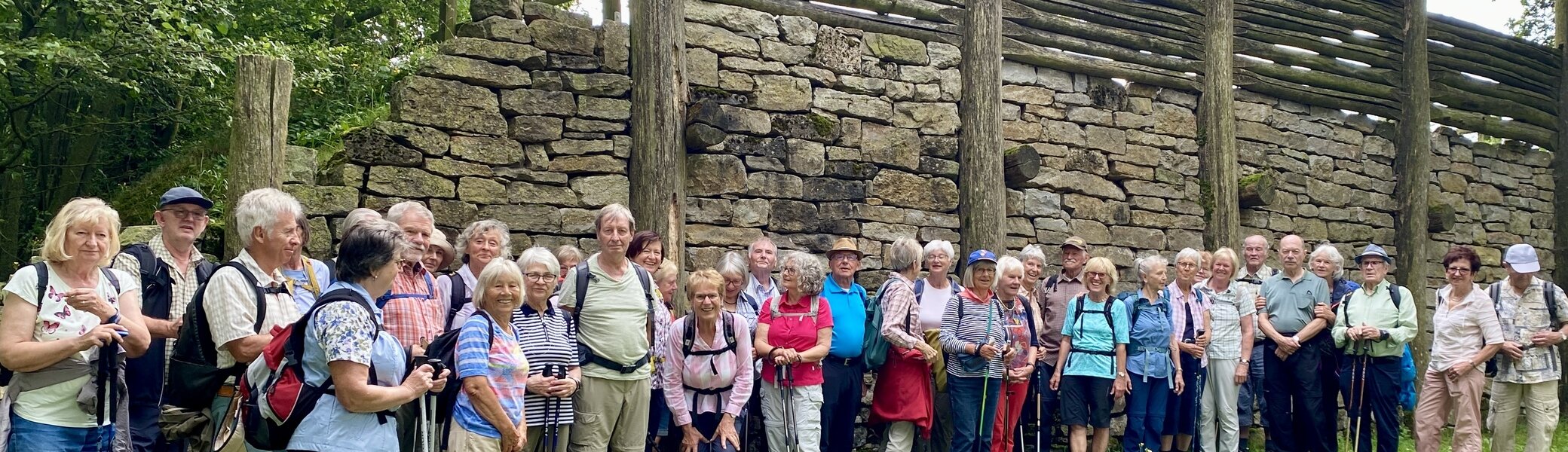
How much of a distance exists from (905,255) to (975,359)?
72 centimetres

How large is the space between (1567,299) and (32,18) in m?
12.2

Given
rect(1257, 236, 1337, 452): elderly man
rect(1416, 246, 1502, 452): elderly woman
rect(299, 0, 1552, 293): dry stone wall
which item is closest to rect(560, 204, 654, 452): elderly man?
rect(299, 0, 1552, 293): dry stone wall

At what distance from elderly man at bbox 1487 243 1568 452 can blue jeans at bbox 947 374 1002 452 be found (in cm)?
332

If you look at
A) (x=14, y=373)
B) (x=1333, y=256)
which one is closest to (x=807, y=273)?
(x=14, y=373)

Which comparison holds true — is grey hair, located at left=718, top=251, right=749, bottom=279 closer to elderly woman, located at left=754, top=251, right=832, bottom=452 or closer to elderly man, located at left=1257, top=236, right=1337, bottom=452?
elderly woman, located at left=754, top=251, right=832, bottom=452

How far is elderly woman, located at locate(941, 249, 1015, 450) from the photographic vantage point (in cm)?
652

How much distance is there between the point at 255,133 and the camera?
19.1ft

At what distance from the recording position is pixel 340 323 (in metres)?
3.34

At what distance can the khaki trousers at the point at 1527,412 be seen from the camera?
7184 millimetres

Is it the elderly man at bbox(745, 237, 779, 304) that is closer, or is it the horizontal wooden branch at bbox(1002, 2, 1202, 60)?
the elderly man at bbox(745, 237, 779, 304)

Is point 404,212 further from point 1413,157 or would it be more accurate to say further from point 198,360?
point 1413,157

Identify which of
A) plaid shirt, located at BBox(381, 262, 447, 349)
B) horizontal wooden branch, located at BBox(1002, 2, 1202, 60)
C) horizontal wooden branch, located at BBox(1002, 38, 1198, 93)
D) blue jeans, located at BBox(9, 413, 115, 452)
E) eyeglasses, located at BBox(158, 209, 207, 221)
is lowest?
blue jeans, located at BBox(9, 413, 115, 452)

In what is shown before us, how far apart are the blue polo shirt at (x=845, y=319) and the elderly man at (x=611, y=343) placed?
124 cm

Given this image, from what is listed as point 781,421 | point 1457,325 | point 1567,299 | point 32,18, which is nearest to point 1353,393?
point 1457,325
